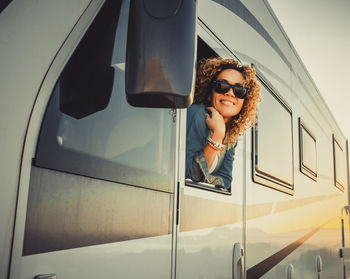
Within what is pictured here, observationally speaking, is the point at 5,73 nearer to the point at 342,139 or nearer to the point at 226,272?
the point at 226,272

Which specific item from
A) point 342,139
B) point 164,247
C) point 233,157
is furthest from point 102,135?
point 342,139

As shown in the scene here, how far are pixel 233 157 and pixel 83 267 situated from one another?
1283 mm

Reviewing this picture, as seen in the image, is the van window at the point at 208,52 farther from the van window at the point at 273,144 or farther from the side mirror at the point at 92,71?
the side mirror at the point at 92,71

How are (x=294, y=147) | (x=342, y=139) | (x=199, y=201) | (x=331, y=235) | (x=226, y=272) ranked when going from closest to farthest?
(x=199, y=201), (x=226, y=272), (x=294, y=147), (x=331, y=235), (x=342, y=139)

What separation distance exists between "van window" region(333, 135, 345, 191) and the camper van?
4.58m

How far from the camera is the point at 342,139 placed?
7715mm

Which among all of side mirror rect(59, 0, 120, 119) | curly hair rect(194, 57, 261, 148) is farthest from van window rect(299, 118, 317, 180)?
side mirror rect(59, 0, 120, 119)

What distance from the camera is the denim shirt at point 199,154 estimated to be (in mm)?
1855

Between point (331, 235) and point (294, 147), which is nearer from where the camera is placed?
point (294, 147)

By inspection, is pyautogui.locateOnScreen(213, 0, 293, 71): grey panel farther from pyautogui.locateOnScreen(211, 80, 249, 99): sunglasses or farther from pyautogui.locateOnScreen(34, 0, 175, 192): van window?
pyautogui.locateOnScreen(34, 0, 175, 192): van window

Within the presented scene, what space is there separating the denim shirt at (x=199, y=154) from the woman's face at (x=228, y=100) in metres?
0.17

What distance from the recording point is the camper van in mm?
976

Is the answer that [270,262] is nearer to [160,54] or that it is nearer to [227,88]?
[227,88]

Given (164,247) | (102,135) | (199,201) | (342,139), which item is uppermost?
(342,139)
